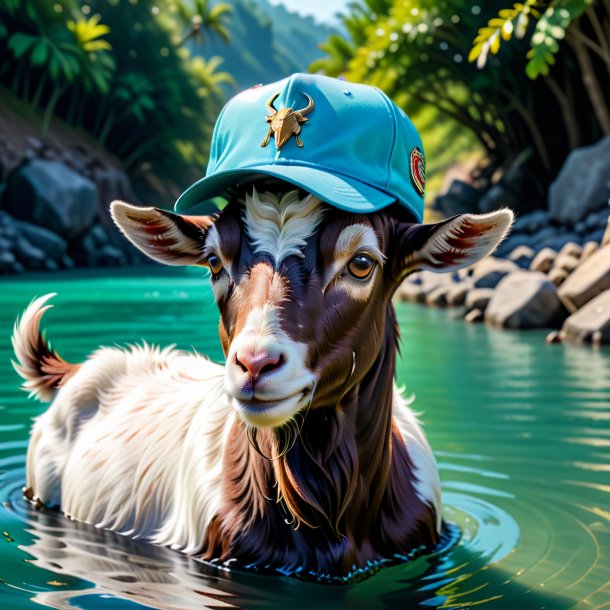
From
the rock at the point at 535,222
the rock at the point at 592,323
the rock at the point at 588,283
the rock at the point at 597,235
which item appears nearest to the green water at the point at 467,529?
the rock at the point at 592,323

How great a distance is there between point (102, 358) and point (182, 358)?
397 mm

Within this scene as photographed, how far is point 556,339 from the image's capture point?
12750mm

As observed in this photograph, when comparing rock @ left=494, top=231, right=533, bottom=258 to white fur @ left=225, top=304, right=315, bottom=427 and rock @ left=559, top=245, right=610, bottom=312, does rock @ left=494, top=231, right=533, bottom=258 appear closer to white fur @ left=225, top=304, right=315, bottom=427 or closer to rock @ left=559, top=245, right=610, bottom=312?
rock @ left=559, top=245, right=610, bottom=312

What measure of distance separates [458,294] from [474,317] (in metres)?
3.14

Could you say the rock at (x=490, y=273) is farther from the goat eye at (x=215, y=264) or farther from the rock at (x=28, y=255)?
the rock at (x=28, y=255)

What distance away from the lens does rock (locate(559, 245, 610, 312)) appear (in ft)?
45.9

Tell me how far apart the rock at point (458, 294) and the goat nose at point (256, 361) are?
16391mm

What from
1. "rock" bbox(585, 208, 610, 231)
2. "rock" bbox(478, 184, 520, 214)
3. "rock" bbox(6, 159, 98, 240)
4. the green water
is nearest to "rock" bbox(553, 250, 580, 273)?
"rock" bbox(585, 208, 610, 231)

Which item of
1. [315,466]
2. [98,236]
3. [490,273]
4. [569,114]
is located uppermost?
[569,114]

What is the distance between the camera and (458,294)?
758 inches

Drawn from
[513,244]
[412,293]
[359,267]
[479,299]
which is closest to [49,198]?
[513,244]

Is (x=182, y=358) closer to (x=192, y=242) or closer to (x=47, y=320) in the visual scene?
(x=192, y=242)

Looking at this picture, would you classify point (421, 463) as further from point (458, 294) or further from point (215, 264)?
point (458, 294)

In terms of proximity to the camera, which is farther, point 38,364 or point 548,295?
point 548,295
